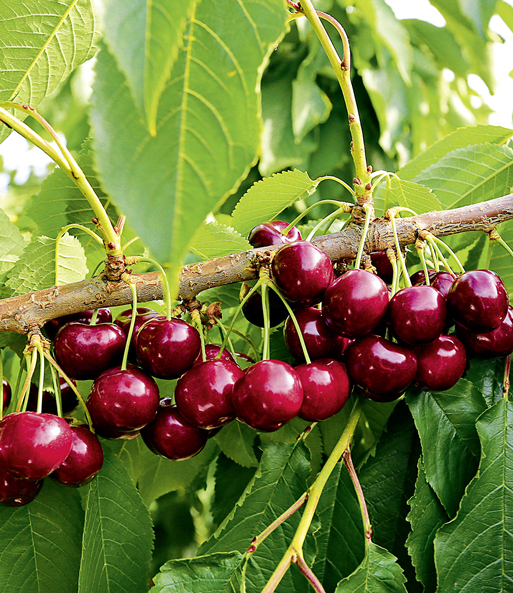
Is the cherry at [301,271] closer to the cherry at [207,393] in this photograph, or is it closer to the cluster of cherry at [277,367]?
the cluster of cherry at [277,367]

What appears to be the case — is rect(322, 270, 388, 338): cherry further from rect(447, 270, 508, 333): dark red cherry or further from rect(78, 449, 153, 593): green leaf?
rect(78, 449, 153, 593): green leaf

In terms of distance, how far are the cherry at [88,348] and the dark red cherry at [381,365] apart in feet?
1.39

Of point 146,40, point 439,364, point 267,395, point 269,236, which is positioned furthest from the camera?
point 269,236

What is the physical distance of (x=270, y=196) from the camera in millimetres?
1256

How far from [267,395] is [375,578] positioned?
357 millimetres

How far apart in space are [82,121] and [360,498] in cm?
226

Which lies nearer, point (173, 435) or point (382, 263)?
point (173, 435)

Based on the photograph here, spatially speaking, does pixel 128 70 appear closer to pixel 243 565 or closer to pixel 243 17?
pixel 243 17

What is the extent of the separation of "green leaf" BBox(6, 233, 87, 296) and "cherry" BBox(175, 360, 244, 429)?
44 centimetres

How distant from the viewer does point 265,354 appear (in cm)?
88

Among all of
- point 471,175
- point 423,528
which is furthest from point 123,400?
point 471,175

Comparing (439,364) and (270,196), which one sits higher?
(270,196)

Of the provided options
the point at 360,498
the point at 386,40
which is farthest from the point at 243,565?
the point at 386,40

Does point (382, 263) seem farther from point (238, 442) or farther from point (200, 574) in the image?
point (200, 574)
